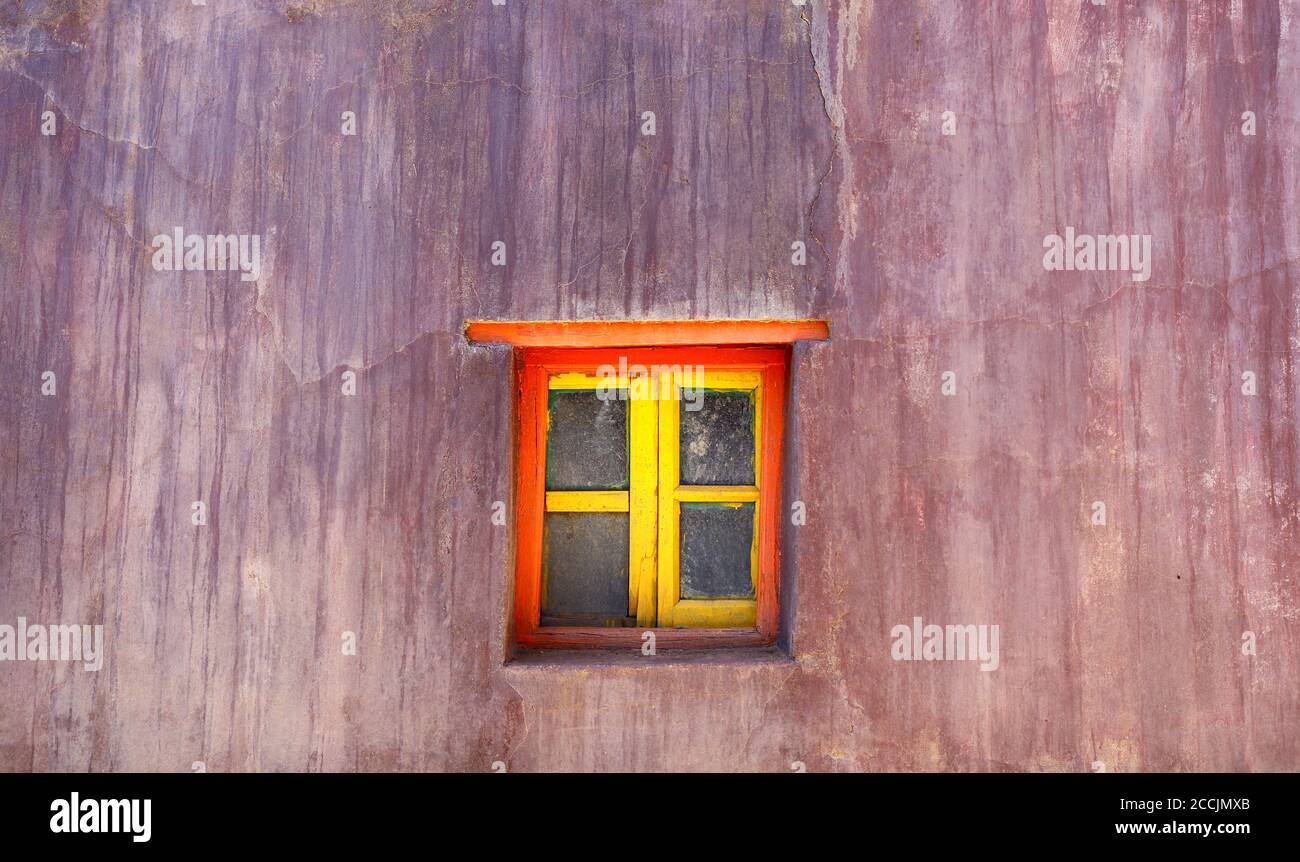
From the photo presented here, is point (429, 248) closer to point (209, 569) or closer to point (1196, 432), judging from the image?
point (209, 569)

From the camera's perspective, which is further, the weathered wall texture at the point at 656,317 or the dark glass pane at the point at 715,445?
the dark glass pane at the point at 715,445

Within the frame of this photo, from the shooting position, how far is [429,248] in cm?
282

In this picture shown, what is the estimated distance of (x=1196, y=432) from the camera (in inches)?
109

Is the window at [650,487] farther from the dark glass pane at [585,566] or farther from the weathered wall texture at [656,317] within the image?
the weathered wall texture at [656,317]

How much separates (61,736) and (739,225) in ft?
8.45

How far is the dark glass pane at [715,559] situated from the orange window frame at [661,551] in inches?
2.1

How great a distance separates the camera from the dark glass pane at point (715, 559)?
2996 mm

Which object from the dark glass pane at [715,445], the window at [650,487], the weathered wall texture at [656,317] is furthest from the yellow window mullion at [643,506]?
the weathered wall texture at [656,317]

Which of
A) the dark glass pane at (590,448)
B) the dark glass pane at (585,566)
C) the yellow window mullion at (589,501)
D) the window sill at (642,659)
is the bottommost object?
the window sill at (642,659)

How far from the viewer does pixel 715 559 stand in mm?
3000

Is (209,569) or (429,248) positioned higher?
(429,248)

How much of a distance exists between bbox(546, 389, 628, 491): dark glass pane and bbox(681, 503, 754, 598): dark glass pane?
0.98ft
